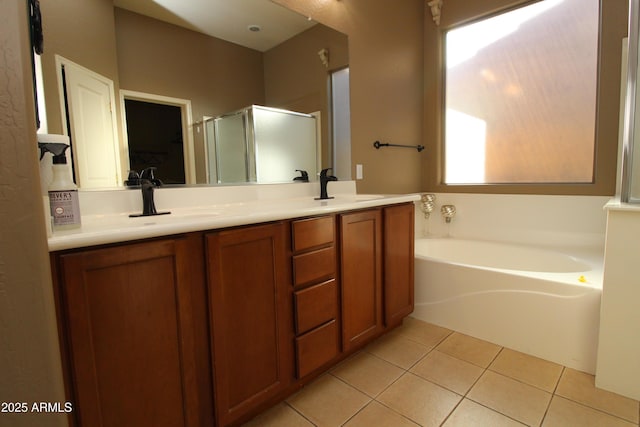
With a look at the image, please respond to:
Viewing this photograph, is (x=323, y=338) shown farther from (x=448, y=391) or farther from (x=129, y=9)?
(x=129, y=9)

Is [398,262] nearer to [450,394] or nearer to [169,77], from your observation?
[450,394]

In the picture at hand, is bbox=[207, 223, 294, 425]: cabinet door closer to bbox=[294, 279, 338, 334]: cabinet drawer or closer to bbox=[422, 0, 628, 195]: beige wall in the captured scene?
bbox=[294, 279, 338, 334]: cabinet drawer

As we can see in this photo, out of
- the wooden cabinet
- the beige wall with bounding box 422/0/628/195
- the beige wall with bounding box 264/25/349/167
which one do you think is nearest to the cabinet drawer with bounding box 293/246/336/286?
the wooden cabinet

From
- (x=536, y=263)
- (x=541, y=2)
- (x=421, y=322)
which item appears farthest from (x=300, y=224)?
(x=541, y=2)

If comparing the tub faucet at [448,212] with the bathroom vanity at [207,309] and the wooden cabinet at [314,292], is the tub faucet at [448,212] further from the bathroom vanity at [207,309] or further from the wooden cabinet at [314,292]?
the wooden cabinet at [314,292]

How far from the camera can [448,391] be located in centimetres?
147

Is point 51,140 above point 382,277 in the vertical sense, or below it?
above

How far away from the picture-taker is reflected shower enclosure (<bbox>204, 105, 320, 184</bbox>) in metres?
1.59

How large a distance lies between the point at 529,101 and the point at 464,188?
83cm

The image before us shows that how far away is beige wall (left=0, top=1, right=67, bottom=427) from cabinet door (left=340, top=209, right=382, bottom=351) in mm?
1111

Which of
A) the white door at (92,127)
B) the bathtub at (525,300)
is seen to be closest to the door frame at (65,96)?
the white door at (92,127)

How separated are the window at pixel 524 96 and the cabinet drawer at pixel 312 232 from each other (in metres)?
2.00

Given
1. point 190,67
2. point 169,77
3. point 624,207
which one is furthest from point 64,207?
point 624,207

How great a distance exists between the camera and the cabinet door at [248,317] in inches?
41.3
